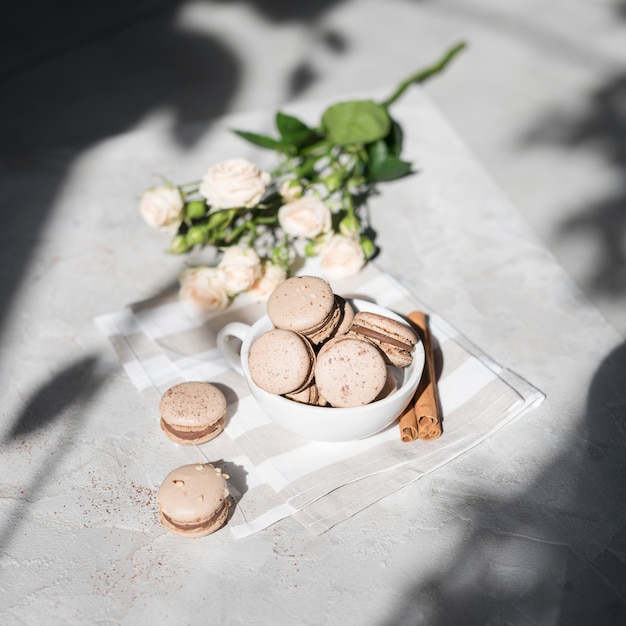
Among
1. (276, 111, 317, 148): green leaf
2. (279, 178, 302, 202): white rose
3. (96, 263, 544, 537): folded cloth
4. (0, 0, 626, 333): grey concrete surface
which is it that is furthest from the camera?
(0, 0, 626, 333): grey concrete surface

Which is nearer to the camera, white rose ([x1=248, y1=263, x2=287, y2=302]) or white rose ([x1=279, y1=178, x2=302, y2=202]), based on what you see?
white rose ([x1=248, y1=263, x2=287, y2=302])

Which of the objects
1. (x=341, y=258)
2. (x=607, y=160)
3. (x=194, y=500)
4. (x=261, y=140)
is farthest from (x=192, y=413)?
(x=607, y=160)

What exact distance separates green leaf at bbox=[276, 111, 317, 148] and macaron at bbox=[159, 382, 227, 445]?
70 cm

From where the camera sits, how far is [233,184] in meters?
1.32

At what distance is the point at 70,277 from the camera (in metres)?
1.45

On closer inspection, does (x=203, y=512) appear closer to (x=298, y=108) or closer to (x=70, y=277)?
(x=70, y=277)

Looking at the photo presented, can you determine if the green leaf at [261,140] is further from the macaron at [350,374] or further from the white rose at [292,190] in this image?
the macaron at [350,374]

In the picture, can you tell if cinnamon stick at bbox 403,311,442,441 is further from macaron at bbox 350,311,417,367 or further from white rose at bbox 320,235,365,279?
white rose at bbox 320,235,365,279

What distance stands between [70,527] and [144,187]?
87cm

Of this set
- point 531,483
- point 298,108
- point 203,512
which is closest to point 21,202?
point 298,108

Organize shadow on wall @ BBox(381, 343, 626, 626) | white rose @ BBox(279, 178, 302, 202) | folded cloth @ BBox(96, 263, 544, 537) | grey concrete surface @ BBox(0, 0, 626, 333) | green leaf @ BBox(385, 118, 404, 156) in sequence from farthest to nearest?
1. grey concrete surface @ BBox(0, 0, 626, 333)
2. green leaf @ BBox(385, 118, 404, 156)
3. white rose @ BBox(279, 178, 302, 202)
4. folded cloth @ BBox(96, 263, 544, 537)
5. shadow on wall @ BBox(381, 343, 626, 626)

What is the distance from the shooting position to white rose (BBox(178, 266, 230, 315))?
1.30 meters

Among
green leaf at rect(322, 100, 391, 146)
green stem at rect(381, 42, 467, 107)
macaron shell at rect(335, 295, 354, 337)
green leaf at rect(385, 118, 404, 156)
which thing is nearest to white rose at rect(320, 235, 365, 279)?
macaron shell at rect(335, 295, 354, 337)

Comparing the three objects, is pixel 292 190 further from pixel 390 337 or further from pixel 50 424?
pixel 50 424
